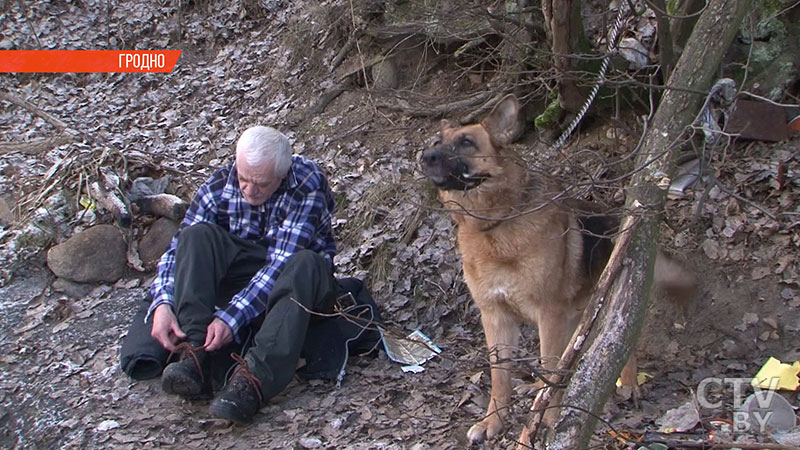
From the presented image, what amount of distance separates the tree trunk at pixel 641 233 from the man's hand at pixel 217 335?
6.33 ft

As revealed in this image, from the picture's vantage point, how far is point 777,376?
405 cm

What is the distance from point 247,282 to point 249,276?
0.04m

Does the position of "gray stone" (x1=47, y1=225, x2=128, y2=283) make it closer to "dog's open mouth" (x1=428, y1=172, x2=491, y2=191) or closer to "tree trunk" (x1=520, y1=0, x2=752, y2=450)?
"dog's open mouth" (x1=428, y1=172, x2=491, y2=191)

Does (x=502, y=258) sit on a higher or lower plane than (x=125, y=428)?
higher

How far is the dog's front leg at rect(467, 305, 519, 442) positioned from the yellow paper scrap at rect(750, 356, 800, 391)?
1.36 metres

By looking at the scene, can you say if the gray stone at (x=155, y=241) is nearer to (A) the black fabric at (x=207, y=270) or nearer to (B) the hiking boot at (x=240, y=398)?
(A) the black fabric at (x=207, y=270)

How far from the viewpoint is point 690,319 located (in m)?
4.95

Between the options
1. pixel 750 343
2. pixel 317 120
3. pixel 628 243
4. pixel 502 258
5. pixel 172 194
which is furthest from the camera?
pixel 317 120

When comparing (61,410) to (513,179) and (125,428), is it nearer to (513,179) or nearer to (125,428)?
(125,428)

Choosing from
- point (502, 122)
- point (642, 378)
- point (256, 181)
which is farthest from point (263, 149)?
point (642, 378)

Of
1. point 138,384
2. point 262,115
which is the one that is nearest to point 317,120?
point 262,115

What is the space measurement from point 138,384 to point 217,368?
61 cm

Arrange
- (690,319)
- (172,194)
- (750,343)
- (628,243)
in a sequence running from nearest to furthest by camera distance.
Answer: (628,243) < (750,343) < (690,319) < (172,194)

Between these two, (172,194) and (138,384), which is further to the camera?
(172,194)
